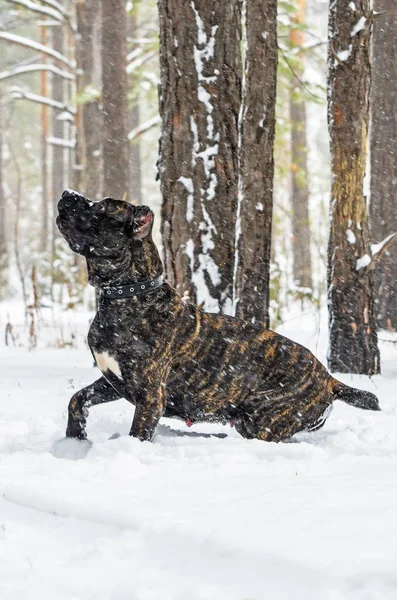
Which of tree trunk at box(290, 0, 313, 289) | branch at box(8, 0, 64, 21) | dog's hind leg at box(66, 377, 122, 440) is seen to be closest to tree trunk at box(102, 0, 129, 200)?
branch at box(8, 0, 64, 21)

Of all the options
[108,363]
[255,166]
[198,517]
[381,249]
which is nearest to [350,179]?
[381,249]

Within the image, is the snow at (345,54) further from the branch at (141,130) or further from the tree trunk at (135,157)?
the tree trunk at (135,157)

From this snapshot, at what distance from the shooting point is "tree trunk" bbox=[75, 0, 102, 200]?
54.6 ft

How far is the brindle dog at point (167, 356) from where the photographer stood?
4121 millimetres

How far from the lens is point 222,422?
4.57 metres

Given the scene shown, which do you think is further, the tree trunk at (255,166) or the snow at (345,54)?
the snow at (345,54)

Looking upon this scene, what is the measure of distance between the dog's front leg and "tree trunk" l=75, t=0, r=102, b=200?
1252 centimetres

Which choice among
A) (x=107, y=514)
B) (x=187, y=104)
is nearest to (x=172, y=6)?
(x=187, y=104)

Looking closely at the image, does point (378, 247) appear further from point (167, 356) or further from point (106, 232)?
point (106, 232)

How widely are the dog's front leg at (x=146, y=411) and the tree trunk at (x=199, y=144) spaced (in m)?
2.64

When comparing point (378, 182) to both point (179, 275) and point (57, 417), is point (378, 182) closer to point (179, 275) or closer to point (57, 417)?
point (179, 275)

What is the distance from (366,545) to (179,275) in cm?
440

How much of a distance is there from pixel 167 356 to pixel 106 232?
780 mm

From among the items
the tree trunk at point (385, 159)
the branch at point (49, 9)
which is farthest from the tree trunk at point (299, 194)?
the tree trunk at point (385, 159)
